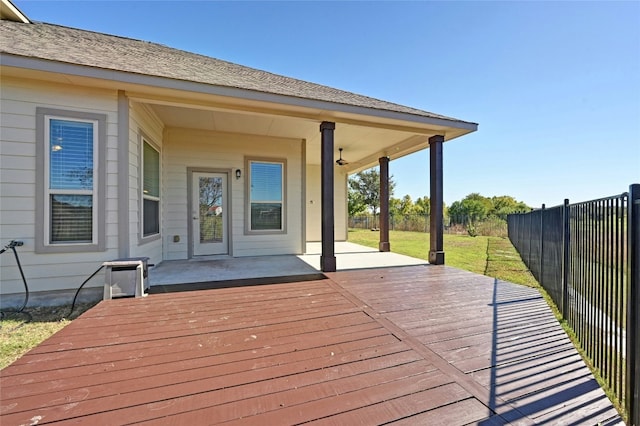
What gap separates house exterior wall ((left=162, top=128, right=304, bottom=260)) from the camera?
5.94m

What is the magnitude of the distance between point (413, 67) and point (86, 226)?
9.10m

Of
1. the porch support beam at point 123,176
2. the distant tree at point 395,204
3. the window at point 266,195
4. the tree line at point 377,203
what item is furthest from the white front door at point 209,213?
the distant tree at point 395,204

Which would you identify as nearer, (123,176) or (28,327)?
(28,327)

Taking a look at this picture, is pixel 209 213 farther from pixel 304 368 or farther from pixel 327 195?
pixel 304 368

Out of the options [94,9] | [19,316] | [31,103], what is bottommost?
[19,316]

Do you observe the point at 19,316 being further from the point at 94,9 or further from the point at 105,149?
the point at 94,9

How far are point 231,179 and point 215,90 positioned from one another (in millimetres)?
2618

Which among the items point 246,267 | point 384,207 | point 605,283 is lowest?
point 246,267

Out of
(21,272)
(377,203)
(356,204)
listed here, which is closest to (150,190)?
(21,272)

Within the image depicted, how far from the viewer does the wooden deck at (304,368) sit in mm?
1453

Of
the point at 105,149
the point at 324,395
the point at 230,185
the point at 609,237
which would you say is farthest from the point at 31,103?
the point at 609,237

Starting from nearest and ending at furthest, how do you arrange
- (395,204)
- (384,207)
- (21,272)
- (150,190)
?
(21,272), (150,190), (384,207), (395,204)

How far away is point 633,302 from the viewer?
1751 millimetres

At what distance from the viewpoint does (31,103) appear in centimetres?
346
